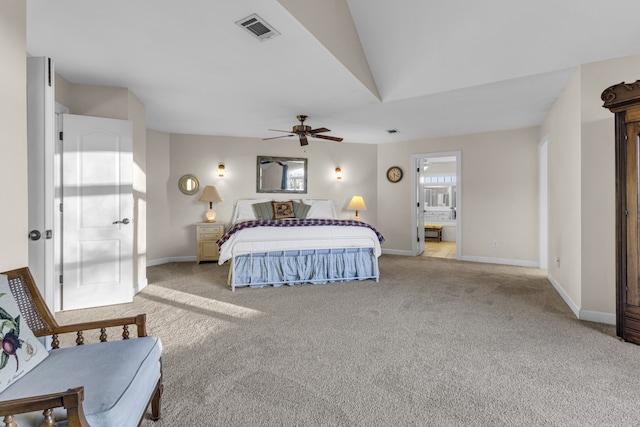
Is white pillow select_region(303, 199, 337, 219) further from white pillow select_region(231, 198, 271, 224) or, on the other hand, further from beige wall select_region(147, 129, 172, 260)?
beige wall select_region(147, 129, 172, 260)

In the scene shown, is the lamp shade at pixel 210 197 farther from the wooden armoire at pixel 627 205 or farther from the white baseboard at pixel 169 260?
the wooden armoire at pixel 627 205

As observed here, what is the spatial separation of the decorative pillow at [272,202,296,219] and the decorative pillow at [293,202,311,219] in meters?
0.08

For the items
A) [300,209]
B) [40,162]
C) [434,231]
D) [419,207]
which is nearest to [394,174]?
[419,207]

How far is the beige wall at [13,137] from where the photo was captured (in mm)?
1542

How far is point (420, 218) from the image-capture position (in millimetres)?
6668

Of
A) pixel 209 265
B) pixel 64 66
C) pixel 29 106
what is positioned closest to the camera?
pixel 29 106

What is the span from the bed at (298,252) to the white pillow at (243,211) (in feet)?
5.81

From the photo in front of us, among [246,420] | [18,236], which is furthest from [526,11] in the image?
[18,236]

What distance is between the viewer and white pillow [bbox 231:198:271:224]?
594 centimetres

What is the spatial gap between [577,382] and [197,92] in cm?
447

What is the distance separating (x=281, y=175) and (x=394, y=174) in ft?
8.10

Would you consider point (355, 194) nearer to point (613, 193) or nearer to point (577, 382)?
point (613, 193)

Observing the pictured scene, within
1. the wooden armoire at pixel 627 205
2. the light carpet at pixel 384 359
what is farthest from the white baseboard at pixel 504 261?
the wooden armoire at pixel 627 205

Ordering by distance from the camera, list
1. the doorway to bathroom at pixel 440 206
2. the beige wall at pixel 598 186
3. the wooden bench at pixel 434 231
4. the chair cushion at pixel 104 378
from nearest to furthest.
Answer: the chair cushion at pixel 104 378, the beige wall at pixel 598 186, the doorway to bathroom at pixel 440 206, the wooden bench at pixel 434 231
